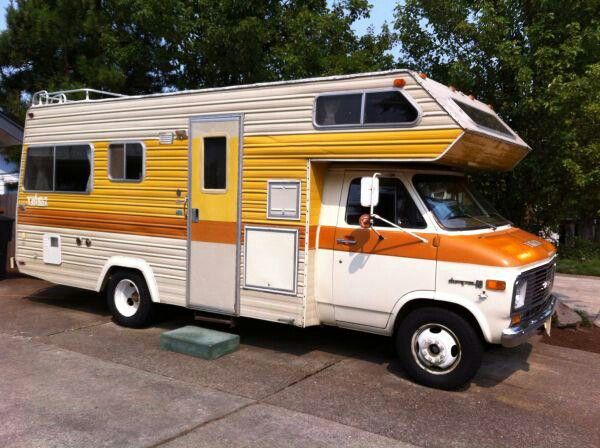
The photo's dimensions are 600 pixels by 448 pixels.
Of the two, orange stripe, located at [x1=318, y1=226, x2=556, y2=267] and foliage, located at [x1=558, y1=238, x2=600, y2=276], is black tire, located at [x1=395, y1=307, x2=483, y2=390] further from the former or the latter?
foliage, located at [x1=558, y1=238, x2=600, y2=276]

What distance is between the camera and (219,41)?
10.6 m

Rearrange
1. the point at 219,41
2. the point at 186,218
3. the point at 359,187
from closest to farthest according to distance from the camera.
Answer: the point at 359,187, the point at 186,218, the point at 219,41

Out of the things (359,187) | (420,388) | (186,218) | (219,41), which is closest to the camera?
(420,388)

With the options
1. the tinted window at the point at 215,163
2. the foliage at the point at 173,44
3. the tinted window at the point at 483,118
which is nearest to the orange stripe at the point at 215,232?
the tinted window at the point at 215,163

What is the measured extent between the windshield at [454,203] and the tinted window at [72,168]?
439 cm

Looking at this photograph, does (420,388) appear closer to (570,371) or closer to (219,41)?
(570,371)

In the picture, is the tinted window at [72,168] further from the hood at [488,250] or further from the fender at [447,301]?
the hood at [488,250]

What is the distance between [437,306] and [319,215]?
1504 millimetres

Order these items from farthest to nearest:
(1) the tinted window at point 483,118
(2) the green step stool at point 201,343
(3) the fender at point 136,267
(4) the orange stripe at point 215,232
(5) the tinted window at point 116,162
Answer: (5) the tinted window at point 116,162 < (3) the fender at point 136,267 < (4) the orange stripe at point 215,232 < (2) the green step stool at point 201,343 < (1) the tinted window at point 483,118

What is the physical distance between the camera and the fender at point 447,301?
17.3 feet

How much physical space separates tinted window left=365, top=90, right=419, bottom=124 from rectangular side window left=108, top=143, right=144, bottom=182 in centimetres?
302

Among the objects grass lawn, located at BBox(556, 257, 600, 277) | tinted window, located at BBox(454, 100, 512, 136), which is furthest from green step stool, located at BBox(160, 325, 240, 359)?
grass lawn, located at BBox(556, 257, 600, 277)

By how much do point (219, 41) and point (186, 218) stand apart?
4.82 m

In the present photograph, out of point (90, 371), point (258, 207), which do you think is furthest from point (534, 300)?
point (90, 371)
